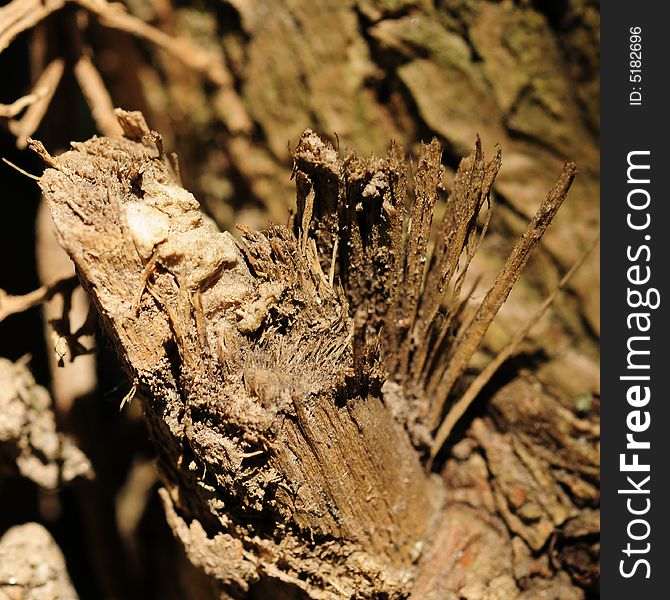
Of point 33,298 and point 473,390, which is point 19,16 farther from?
point 473,390

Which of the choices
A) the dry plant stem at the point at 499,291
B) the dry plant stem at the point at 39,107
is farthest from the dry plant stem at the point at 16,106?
the dry plant stem at the point at 499,291

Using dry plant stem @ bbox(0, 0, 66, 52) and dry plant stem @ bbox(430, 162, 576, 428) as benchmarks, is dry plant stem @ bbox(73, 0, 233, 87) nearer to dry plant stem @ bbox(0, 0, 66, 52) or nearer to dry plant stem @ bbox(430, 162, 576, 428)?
dry plant stem @ bbox(0, 0, 66, 52)

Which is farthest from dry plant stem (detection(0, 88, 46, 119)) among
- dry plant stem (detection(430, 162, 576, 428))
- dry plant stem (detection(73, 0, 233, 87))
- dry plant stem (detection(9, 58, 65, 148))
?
dry plant stem (detection(430, 162, 576, 428))

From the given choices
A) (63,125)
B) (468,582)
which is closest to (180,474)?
(468,582)

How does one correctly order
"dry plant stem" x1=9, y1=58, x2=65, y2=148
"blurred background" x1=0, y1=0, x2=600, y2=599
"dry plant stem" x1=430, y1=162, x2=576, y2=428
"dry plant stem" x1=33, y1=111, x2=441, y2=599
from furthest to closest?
"blurred background" x1=0, y1=0, x2=600, y2=599 < "dry plant stem" x1=9, y1=58, x2=65, y2=148 < "dry plant stem" x1=430, y1=162, x2=576, y2=428 < "dry plant stem" x1=33, y1=111, x2=441, y2=599

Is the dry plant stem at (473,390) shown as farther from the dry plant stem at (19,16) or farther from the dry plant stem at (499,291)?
the dry plant stem at (19,16)

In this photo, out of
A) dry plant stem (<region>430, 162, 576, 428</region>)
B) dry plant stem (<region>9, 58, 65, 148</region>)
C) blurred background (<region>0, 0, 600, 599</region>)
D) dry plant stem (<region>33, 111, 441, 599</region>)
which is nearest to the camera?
dry plant stem (<region>33, 111, 441, 599</region>)

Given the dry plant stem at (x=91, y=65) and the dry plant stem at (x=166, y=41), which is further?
the dry plant stem at (x=166, y=41)

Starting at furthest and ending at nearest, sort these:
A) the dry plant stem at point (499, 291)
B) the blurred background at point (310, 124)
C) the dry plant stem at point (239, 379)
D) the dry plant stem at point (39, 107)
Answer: the blurred background at point (310, 124) → the dry plant stem at point (39, 107) → the dry plant stem at point (499, 291) → the dry plant stem at point (239, 379)
